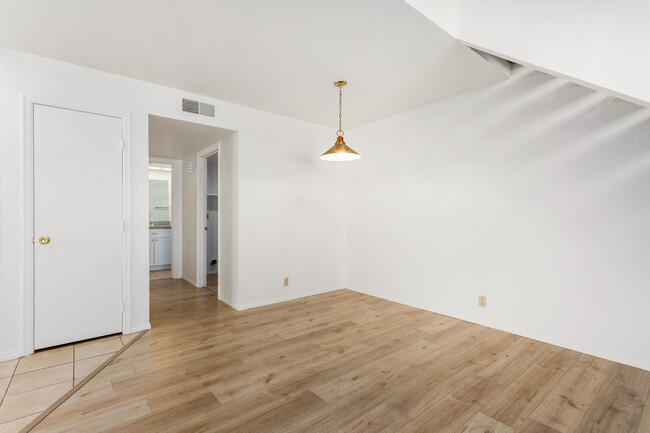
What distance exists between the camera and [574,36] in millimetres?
1960

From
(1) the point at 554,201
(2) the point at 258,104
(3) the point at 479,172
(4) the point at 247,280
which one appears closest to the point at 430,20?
(3) the point at 479,172

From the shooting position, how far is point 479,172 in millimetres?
3404

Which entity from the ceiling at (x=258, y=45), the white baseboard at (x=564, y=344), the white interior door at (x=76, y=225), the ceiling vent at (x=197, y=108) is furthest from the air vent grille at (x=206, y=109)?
the white baseboard at (x=564, y=344)

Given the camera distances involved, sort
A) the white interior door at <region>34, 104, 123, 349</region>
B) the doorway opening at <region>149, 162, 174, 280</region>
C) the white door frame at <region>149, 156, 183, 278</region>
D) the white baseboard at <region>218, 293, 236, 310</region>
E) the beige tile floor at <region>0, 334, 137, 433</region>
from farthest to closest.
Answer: the doorway opening at <region>149, 162, 174, 280</region> < the white door frame at <region>149, 156, 183, 278</region> < the white baseboard at <region>218, 293, 236, 310</region> < the white interior door at <region>34, 104, 123, 349</region> < the beige tile floor at <region>0, 334, 137, 433</region>

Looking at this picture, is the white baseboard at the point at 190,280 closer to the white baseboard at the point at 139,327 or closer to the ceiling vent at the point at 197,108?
the white baseboard at the point at 139,327

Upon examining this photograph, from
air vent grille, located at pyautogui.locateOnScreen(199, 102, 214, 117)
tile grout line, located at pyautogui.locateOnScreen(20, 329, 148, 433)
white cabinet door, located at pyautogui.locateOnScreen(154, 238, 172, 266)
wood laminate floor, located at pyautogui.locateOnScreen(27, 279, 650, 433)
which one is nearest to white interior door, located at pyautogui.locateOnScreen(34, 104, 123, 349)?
tile grout line, located at pyautogui.locateOnScreen(20, 329, 148, 433)

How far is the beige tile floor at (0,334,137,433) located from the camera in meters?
1.87

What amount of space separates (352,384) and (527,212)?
7.85ft

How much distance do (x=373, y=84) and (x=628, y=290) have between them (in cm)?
297

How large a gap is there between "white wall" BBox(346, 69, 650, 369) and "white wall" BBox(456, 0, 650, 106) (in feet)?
3.17

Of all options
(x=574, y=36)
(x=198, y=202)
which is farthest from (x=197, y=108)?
(x=574, y=36)

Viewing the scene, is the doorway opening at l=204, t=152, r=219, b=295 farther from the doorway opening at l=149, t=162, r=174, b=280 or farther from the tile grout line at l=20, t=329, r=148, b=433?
the tile grout line at l=20, t=329, r=148, b=433

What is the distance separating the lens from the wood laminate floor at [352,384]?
180 cm

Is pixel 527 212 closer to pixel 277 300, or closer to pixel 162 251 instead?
pixel 277 300
